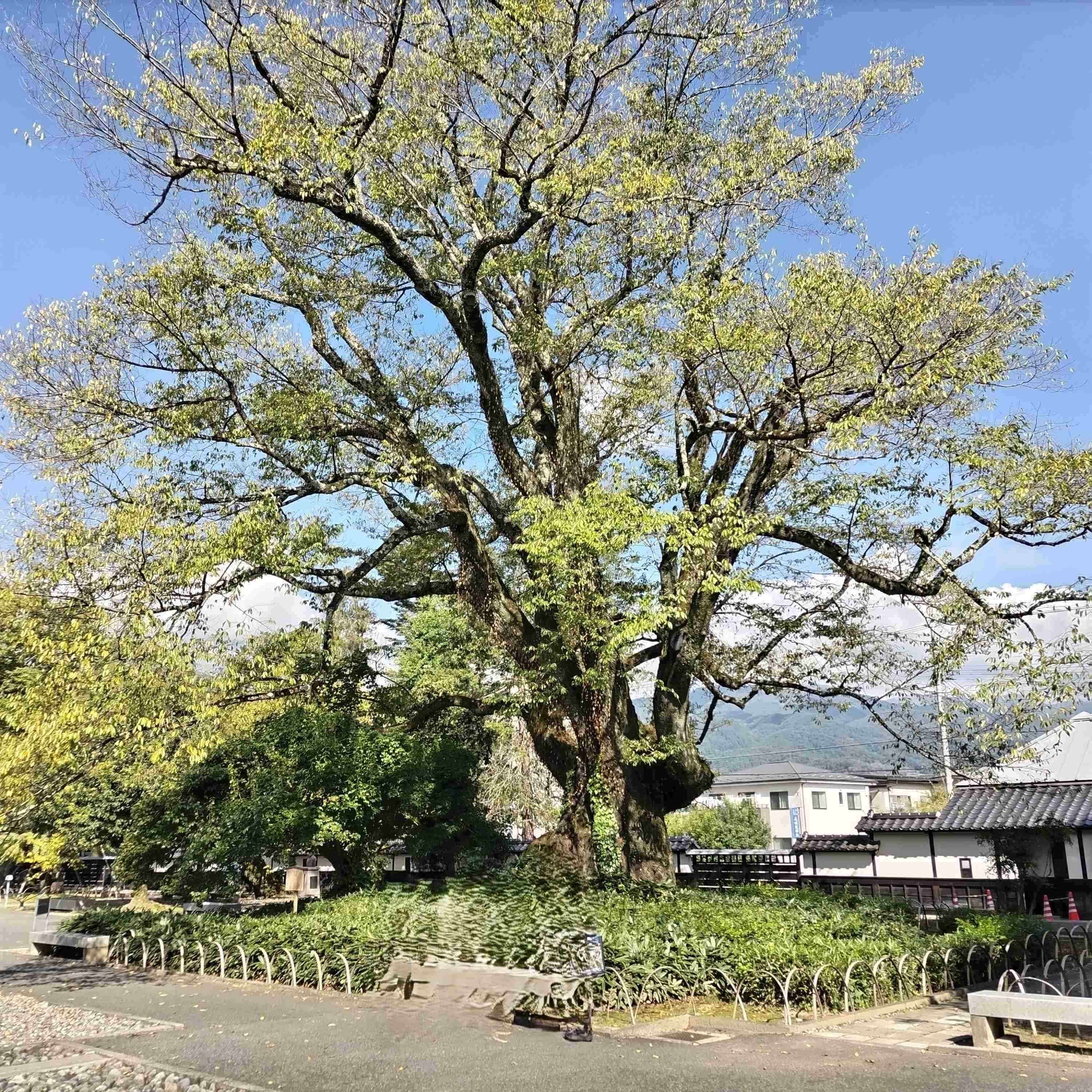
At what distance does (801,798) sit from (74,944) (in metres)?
36.8

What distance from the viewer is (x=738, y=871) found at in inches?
837

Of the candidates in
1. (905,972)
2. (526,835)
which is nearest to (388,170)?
(905,972)

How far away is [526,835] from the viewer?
27953mm

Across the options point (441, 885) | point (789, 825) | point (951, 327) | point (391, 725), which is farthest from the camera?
point (789, 825)

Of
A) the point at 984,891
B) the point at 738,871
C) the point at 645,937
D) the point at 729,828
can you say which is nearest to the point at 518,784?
the point at 738,871

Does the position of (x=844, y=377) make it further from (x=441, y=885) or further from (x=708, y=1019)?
(x=441, y=885)

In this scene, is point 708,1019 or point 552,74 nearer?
point 708,1019

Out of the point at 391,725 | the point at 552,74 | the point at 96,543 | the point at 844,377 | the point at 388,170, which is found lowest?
the point at 391,725

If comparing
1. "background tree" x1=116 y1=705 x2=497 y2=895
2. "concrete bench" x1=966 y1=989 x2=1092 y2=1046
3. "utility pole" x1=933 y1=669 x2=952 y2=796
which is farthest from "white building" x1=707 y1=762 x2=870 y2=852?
"concrete bench" x1=966 y1=989 x2=1092 y2=1046

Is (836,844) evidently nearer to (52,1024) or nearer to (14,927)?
(52,1024)

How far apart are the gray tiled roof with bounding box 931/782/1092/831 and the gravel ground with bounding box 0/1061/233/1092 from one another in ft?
51.1

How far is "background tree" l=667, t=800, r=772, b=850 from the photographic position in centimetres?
3816

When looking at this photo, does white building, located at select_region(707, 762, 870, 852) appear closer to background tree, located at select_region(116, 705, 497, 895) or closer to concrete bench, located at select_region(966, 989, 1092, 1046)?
background tree, located at select_region(116, 705, 497, 895)

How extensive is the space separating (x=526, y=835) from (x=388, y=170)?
2157cm
